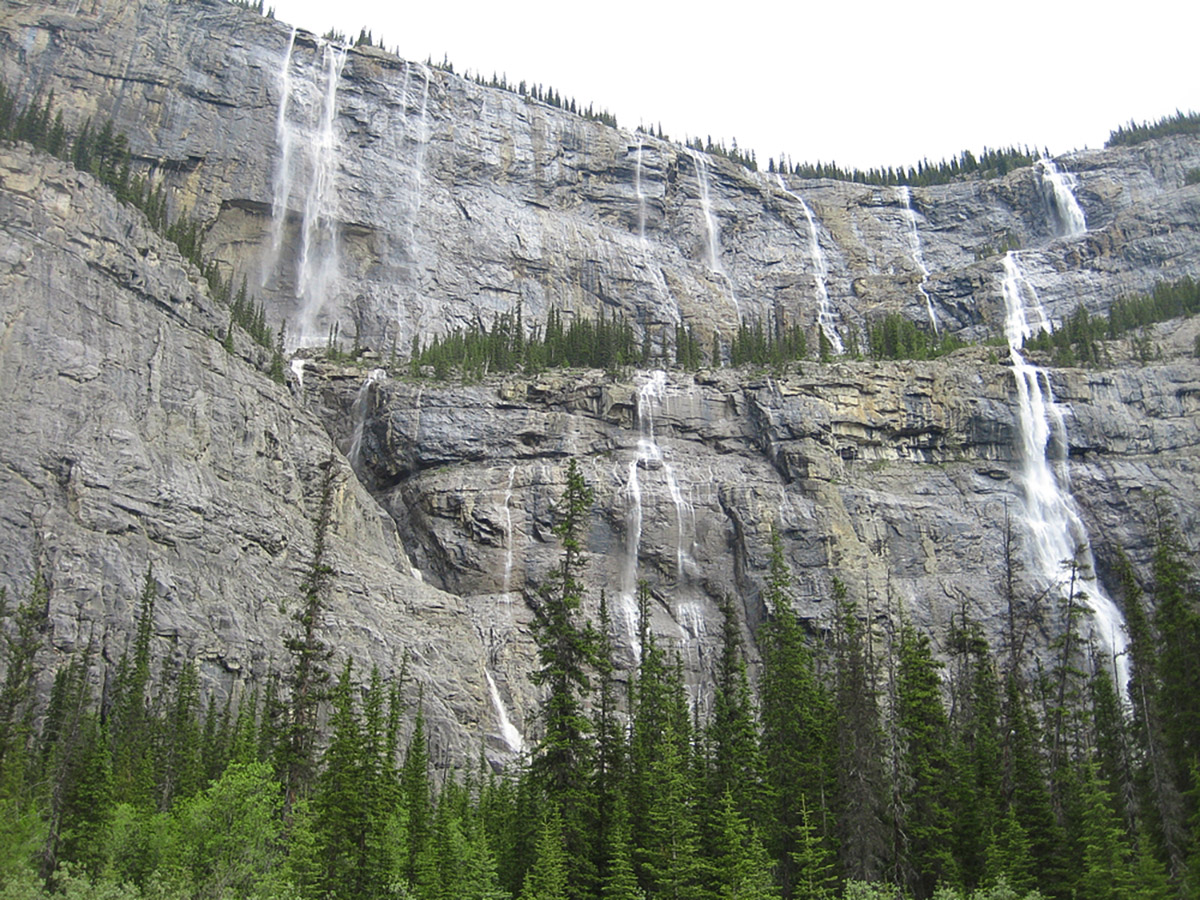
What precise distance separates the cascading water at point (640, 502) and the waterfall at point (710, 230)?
36.1m

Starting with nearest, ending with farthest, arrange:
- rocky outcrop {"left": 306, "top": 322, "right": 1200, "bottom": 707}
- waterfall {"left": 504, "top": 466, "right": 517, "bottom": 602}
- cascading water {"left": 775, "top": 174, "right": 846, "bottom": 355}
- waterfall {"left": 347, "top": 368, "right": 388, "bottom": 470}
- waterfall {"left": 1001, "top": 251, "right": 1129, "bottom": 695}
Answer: waterfall {"left": 504, "top": 466, "right": 517, "bottom": 602}
waterfall {"left": 1001, "top": 251, "right": 1129, "bottom": 695}
rocky outcrop {"left": 306, "top": 322, "right": 1200, "bottom": 707}
waterfall {"left": 347, "top": 368, "right": 388, "bottom": 470}
cascading water {"left": 775, "top": 174, "right": 846, "bottom": 355}

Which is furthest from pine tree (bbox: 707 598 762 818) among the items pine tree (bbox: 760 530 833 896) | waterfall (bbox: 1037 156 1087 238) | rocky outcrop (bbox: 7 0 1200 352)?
waterfall (bbox: 1037 156 1087 238)

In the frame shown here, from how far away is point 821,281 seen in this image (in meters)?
140

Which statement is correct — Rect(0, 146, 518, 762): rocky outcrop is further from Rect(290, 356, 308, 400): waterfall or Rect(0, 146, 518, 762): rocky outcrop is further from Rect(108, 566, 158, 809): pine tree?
Rect(290, 356, 308, 400): waterfall

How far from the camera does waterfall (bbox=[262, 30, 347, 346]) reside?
387ft

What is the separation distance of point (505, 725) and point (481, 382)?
38147mm

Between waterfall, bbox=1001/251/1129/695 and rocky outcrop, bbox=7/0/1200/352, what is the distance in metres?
25.3

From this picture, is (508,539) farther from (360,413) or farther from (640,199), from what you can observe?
(640,199)

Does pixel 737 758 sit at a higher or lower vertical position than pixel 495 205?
lower

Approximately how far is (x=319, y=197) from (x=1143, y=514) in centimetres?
9206

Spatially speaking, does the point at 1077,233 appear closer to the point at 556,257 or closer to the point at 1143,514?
the point at 1143,514

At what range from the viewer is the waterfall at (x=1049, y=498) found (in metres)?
92.1

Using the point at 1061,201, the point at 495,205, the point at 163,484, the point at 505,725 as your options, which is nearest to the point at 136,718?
the point at 163,484

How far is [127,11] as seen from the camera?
121 metres
